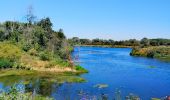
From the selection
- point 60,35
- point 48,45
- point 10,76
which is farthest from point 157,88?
point 60,35

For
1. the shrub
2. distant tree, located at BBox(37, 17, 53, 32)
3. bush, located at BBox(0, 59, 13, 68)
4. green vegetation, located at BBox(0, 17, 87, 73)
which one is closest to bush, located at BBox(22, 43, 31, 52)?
green vegetation, located at BBox(0, 17, 87, 73)

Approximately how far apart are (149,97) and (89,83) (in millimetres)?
11969

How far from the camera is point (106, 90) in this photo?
146 ft

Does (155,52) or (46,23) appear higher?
(46,23)

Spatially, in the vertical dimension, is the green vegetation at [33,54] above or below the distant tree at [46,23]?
below

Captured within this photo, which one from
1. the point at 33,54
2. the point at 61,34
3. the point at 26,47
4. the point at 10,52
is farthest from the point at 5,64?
the point at 61,34

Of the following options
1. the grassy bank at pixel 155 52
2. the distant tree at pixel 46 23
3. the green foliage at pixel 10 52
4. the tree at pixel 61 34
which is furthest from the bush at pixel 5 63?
the grassy bank at pixel 155 52

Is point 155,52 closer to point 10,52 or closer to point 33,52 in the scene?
point 33,52

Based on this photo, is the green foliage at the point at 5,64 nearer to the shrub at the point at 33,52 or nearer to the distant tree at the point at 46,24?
the shrub at the point at 33,52

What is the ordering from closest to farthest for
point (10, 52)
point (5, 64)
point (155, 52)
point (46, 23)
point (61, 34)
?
Answer: point (5, 64), point (10, 52), point (46, 23), point (61, 34), point (155, 52)

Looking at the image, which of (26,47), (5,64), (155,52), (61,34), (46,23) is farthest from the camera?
(155,52)

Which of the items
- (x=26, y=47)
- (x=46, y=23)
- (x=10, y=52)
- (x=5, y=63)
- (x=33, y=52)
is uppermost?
(x=46, y=23)

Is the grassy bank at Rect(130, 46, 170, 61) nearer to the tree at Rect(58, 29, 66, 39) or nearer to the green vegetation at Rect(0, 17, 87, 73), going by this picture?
the tree at Rect(58, 29, 66, 39)

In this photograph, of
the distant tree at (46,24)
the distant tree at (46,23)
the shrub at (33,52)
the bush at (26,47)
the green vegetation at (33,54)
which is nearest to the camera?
the green vegetation at (33,54)
